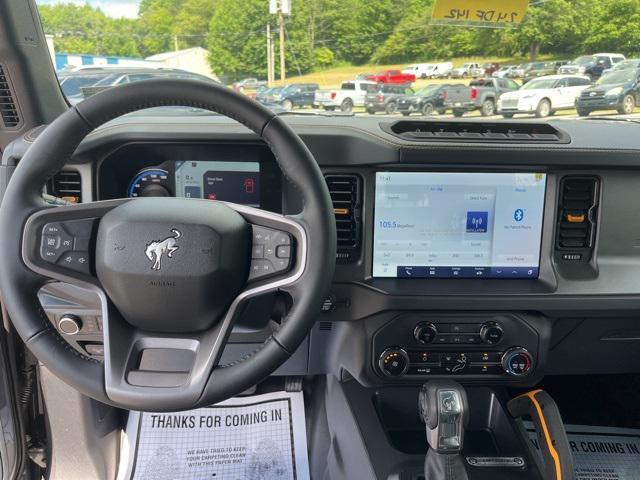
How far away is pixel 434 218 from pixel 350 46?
514mm

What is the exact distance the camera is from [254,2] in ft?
5.65

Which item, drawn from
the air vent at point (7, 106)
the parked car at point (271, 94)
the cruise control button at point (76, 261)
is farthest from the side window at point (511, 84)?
the air vent at point (7, 106)

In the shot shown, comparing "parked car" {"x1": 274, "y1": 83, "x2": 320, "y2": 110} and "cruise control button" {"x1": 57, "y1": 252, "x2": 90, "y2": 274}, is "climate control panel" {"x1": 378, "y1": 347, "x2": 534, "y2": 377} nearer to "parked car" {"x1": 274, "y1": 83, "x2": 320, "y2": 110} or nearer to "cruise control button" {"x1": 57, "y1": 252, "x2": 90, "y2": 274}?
Answer: "parked car" {"x1": 274, "y1": 83, "x2": 320, "y2": 110}

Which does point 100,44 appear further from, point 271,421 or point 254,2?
point 271,421

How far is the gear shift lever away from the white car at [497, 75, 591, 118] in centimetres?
83

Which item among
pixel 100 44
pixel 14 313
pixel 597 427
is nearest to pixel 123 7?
pixel 100 44

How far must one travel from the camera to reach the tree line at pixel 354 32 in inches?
64.2

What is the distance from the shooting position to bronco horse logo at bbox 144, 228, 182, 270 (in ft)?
3.99

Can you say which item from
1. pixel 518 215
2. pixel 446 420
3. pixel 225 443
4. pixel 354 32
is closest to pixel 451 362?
pixel 446 420

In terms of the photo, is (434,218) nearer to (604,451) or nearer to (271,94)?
(271,94)

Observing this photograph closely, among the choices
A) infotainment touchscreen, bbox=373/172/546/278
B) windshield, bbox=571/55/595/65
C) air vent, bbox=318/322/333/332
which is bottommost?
air vent, bbox=318/322/333/332

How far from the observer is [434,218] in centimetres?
171

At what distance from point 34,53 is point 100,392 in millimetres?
1245

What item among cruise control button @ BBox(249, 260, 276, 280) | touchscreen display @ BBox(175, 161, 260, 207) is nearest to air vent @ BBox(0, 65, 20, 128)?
touchscreen display @ BBox(175, 161, 260, 207)
